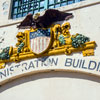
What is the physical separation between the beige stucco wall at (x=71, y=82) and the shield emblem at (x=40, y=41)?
0.78 meters

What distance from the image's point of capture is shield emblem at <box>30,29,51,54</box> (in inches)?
295

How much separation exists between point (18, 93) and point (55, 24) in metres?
2.54

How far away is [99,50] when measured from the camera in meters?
6.69

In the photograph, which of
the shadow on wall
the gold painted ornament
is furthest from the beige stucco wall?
the gold painted ornament

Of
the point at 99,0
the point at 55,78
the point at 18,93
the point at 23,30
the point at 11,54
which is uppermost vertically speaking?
the point at 99,0

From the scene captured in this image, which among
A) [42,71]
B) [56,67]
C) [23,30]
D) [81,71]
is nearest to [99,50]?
[81,71]

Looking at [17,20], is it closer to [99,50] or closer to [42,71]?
[42,71]

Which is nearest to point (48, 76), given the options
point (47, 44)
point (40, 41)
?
point (47, 44)

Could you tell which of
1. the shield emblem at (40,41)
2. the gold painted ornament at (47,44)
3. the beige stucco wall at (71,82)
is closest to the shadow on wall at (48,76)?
the beige stucco wall at (71,82)

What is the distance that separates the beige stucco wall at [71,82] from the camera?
6684 mm

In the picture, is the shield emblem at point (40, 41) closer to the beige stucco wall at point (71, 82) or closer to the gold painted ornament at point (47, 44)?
the gold painted ornament at point (47, 44)

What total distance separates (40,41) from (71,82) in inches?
66.2

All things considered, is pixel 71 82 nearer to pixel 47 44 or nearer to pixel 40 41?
pixel 47 44

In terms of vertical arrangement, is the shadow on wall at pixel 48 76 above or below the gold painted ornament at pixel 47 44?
below
